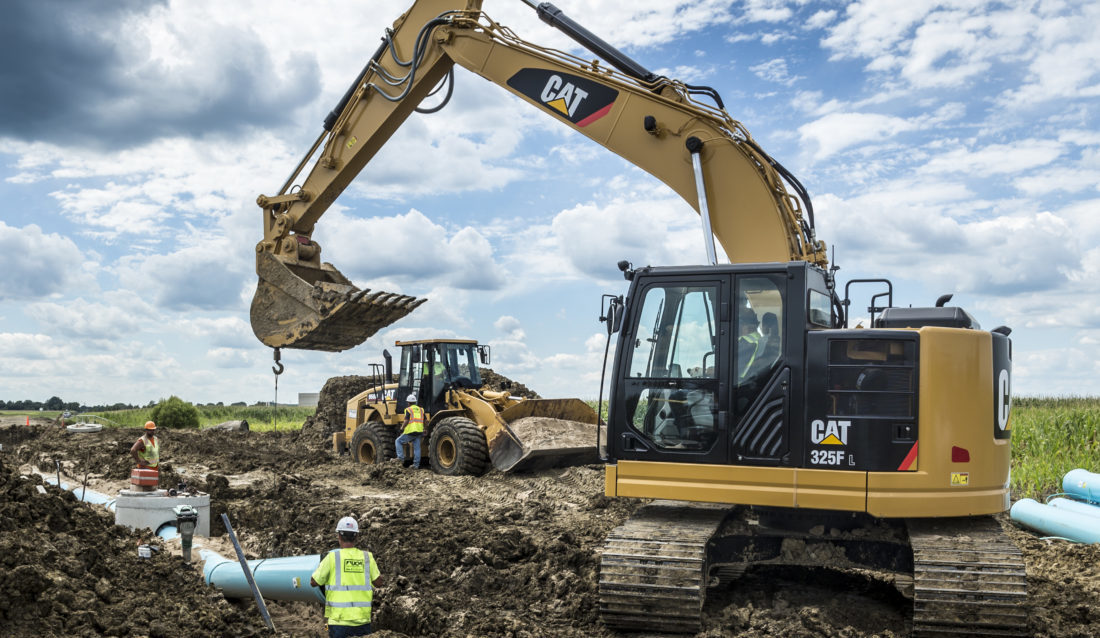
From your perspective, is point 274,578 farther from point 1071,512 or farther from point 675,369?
point 1071,512

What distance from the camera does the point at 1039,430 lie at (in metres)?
16.3

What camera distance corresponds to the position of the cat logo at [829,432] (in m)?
6.25

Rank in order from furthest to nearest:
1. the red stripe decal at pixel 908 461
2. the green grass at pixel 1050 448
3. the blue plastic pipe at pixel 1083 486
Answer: the green grass at pixel 1050 448 < the blue plastic pipe at pixel 1083 486 < the red stripe decal at pixel 908 461

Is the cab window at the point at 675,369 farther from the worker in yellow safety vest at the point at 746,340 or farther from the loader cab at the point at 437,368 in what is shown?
the loader cab at the point at 437,368

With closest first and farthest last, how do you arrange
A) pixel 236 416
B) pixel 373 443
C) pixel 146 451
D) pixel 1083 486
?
pixel 1083 486, pixel 146 451, pixel 373 443, pixel 236 416

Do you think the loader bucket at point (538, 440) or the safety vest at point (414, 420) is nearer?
the loader bucket at point (538, 440)

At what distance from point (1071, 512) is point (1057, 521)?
0.72 feet

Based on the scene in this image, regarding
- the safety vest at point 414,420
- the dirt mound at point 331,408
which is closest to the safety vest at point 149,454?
the safety vest at point 414,420

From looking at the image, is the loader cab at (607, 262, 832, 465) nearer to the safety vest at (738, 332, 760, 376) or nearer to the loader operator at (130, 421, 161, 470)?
the safety vest at (738, 332, 760, 376)

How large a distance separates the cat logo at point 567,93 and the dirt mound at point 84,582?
621 centimetres

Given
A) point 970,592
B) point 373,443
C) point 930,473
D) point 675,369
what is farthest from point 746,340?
point 373,443

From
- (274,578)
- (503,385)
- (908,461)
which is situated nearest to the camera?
(908,461)

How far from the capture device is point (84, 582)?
6281 millimetres

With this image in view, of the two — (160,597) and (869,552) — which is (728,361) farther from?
(160,597)
